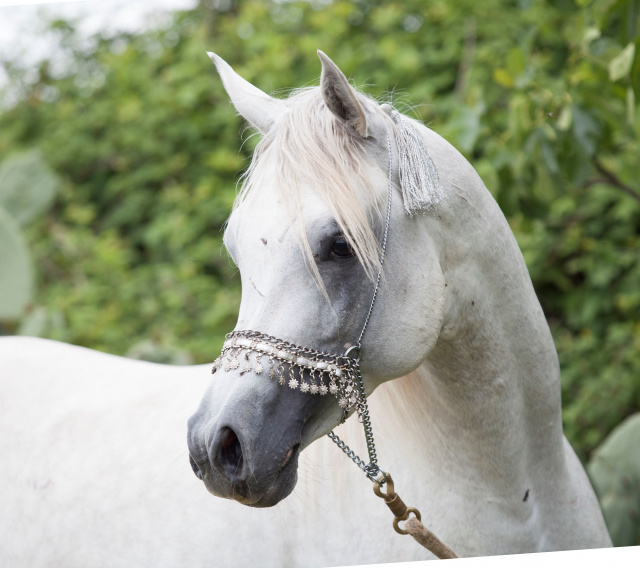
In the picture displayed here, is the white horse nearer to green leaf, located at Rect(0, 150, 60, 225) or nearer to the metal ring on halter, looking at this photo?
the metal ring on halter

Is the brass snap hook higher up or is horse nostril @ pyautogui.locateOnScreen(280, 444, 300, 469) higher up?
horse nostril @ pyautogui.locateOnScreen(280, 444, 300, 469)

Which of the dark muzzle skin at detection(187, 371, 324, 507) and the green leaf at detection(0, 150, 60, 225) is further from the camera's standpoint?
the green leaf at detection(0, 150, 60, 225)

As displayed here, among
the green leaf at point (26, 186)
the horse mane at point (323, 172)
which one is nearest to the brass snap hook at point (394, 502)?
the horse mane at point (323, 172)

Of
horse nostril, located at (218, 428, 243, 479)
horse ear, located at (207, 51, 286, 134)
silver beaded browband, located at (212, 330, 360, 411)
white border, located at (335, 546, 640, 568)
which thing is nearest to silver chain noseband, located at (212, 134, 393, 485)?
silver beaded browband, located at (212, 330, 360, 411)

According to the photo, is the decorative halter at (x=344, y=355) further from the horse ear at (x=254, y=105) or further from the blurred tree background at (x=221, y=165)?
the blurred tree background at (x=221, y=165)

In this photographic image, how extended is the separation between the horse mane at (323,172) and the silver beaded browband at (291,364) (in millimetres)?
127

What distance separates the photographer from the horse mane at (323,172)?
1.09 metres

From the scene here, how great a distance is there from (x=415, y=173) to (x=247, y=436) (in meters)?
0.53

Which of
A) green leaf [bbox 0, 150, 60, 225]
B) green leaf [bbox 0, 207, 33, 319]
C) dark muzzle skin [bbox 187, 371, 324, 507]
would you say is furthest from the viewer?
green leaf [bbox 0, 150, 60, 225]

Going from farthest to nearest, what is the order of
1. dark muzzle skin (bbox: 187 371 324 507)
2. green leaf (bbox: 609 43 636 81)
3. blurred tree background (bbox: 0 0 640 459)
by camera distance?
blurred tree background (bbox: 0 0 640 459), green leaf (bbox: 609 43 636 81), dark muzzle skin (bbox: 187 371 324 507)

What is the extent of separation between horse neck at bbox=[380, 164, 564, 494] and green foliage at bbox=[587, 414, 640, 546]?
0.86 metres

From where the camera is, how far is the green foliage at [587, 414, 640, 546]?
81.4 inches

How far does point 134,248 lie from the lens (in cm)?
478

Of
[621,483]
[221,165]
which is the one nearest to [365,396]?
[621,483]
